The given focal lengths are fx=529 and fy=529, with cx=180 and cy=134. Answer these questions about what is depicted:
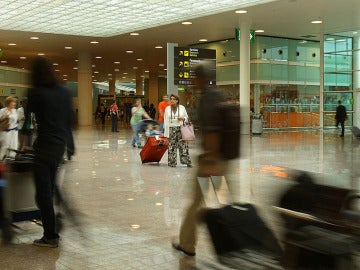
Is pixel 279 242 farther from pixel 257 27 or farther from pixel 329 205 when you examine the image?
pixel 257 27

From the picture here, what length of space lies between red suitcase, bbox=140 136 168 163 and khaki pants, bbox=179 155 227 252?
8516 mm

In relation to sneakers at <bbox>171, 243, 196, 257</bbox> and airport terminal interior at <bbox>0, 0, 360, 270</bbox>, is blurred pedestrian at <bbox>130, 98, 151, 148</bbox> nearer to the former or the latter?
airport terminal interior at <bbox>0, 0, 360, 270</bbox>

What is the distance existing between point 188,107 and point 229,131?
1282 inches

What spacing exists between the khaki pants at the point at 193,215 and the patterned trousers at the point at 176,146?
311 inches

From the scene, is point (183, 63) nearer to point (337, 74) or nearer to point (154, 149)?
point (154, 149)

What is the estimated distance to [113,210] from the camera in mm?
7633

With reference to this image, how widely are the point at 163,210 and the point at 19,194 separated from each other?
7.25 ft

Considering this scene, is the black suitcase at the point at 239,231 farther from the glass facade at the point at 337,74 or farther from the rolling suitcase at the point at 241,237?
the glass facade at the point at 337,74

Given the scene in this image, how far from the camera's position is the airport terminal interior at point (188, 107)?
5336mm

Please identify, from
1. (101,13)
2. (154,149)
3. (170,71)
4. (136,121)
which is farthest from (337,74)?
(154,149)

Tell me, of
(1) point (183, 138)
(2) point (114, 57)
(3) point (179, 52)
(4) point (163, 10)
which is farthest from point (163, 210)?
(2) point (114, 57)

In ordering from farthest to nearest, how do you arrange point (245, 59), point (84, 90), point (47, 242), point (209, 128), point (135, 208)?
point (84, 90) < point (245, 59) < point (135, 208) < point (47, 242) < point (209, 128)

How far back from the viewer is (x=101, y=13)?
23.1 meters

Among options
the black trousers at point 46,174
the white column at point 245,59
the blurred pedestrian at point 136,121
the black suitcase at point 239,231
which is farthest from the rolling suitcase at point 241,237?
the white column at point 245,59
